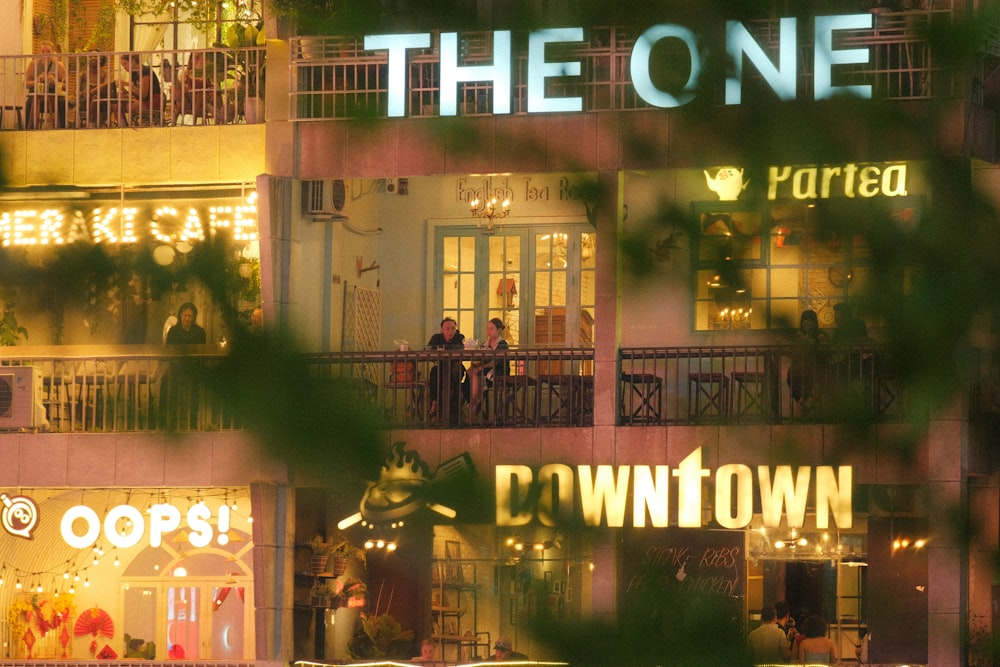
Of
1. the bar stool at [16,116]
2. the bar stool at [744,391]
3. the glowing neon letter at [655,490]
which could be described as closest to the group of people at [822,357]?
the bar stool at [744,391]

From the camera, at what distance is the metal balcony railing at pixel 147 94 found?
655 inches

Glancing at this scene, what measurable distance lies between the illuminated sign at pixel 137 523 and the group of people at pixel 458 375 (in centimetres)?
228

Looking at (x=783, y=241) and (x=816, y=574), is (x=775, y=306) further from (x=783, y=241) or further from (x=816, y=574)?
(x=816, y=574)

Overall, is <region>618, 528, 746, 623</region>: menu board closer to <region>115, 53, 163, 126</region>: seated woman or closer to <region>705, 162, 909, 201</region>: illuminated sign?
<region>705, 162, 909, 201</region>: illuminated sign

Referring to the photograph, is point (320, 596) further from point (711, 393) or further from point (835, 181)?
point (835, 181)

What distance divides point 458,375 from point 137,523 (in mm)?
3024

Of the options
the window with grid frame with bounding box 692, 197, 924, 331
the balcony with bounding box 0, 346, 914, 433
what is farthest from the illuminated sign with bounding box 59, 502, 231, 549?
the window with grid frame with bounding box 692, 197, 924, 331

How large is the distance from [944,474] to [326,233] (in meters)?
12.3

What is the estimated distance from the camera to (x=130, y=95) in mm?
16672

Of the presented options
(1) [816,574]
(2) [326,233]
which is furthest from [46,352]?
(1) [816,574]

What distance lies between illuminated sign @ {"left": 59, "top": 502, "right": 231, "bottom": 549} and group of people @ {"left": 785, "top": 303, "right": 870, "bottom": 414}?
12.2 m

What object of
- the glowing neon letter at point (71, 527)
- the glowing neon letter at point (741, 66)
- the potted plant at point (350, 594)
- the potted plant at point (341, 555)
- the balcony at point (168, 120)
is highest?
the balcony at point (168, 120)

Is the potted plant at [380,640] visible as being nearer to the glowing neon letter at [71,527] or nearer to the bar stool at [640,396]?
the glowing neon letter at [71,527]

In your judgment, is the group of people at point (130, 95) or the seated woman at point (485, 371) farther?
the group of people at point (130, 95)
